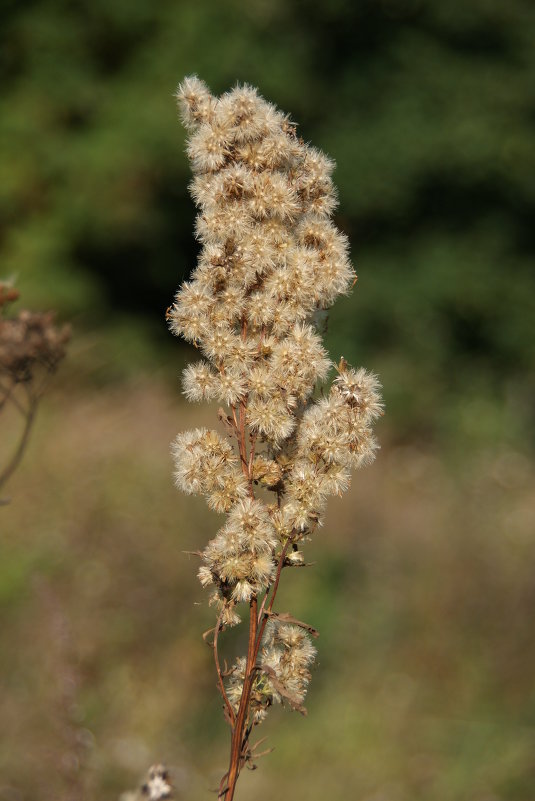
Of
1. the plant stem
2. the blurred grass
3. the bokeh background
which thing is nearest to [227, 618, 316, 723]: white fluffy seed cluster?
the plant stem

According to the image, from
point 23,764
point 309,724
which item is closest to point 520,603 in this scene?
point 309,724

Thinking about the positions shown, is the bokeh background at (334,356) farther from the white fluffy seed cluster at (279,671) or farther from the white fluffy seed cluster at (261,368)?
the white fluffy seed cluster at (261,368)

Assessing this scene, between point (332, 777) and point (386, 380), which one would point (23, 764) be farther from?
point (386, 380)

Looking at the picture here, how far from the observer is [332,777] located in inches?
174

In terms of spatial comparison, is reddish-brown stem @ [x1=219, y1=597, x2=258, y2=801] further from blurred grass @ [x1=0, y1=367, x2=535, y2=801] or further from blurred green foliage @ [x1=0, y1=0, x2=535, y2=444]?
blurred green foliage @ [x1=0, y1=0, x2=535, y2=444]

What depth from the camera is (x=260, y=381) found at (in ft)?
4.21

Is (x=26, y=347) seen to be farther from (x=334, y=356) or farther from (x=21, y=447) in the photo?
(x=334, y=356)

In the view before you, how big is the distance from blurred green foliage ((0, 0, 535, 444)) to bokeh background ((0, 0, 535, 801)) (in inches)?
1.2

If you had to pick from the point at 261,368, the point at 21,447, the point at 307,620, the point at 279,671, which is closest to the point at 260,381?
the point at 261,368

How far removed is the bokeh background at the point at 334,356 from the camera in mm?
4703

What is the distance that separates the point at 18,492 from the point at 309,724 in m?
2.62

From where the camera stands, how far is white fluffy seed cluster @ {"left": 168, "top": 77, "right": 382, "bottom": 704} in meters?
1.28

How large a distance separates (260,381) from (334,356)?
354 inches

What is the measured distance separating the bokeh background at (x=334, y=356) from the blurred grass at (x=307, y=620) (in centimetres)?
2
